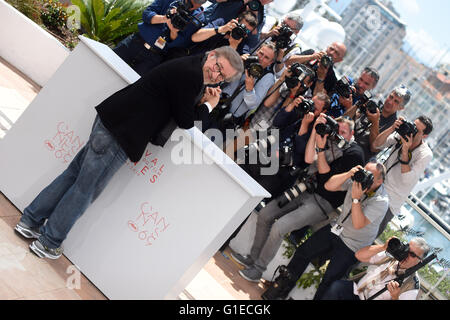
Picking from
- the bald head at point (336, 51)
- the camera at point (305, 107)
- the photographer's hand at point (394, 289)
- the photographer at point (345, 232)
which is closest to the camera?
the photographer's hand at point (394, 289)

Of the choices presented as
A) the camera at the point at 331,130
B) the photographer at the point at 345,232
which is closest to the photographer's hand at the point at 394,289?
the photographer at the point at 345,232

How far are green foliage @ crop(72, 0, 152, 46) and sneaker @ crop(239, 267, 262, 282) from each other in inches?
166

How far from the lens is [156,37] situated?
4359 mm

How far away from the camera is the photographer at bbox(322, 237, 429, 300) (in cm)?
369

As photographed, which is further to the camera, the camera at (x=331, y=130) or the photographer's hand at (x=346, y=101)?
the photographer's hand at (x=346, y=101)

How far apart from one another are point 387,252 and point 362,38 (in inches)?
1010

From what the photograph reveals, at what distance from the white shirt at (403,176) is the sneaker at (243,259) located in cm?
144

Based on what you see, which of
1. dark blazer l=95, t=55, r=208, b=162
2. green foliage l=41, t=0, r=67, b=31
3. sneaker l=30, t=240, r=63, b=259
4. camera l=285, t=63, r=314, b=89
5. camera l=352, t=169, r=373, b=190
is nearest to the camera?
dark blazer l=95, t=55, r=208, b=162

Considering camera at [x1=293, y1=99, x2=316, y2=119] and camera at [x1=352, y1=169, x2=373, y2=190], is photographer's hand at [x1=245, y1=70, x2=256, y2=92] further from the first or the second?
camera at [x1=352, y1=169, x2=373, y2=190]

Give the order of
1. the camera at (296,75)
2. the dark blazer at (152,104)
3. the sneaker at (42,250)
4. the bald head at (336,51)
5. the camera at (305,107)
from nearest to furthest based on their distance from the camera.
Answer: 1. the dark blazer at (152,104)
2. the sneaker at (42,250)
3. the camera at (305,107)
4. the camera at (296,75)
5. the bald head at (336,51)

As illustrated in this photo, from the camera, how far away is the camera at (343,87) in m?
4.73

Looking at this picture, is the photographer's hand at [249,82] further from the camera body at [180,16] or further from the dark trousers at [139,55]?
the dark trousers at [139,55]

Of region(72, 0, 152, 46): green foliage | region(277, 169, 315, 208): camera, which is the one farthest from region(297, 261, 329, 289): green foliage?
region(72, 0, 152, 46): green foliage
